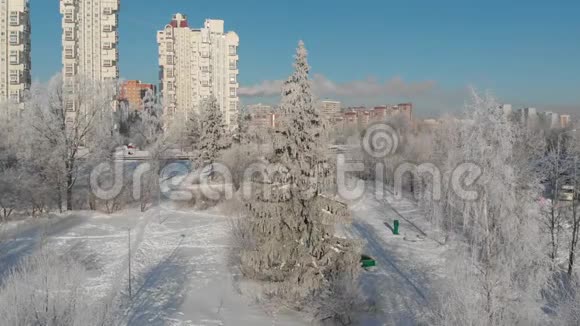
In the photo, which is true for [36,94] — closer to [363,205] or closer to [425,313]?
[363,205]

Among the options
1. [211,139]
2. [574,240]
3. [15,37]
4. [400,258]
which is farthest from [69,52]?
[574,240]

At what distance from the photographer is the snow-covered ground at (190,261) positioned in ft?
56.6

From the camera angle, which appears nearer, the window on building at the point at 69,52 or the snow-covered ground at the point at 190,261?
the snow-covered ground at the point at 190,261

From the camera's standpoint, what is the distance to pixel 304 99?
56.4 feet

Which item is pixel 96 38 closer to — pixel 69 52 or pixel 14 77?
pixel 69 52

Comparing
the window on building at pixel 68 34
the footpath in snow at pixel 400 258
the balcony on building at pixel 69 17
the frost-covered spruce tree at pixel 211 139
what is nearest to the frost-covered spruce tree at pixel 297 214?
the footpath in snow at pixel 400 258

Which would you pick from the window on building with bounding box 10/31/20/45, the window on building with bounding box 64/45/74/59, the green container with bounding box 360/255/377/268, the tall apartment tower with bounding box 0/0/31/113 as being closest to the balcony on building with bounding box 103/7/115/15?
the window on building with bounding box 64/45/74/59

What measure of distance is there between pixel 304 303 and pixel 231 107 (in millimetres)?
67776

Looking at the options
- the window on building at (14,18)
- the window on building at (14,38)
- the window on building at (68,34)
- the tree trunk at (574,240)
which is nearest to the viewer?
the tree trunk at (574,240)

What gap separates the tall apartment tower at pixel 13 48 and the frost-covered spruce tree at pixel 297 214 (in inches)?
2045

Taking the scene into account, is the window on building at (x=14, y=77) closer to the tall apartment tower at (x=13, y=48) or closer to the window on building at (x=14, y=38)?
the tall apartment tower at (x=13, y=48)

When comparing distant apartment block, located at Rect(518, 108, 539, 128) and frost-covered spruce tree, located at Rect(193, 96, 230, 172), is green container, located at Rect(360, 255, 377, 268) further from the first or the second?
frost-covered spruce tree, located at Rect(193, 96, 230, 172)

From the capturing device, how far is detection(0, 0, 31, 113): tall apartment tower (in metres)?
60.3

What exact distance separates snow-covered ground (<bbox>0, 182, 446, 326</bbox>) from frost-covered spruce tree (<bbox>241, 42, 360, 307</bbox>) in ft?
4.47
